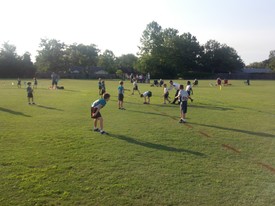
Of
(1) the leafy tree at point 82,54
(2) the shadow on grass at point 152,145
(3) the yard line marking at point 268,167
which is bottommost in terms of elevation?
(3) the yard line marking at point 268,167

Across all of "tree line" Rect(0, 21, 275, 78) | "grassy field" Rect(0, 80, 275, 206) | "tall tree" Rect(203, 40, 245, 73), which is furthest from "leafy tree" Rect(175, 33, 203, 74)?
"grassy field" Rect(0, 80, 275, 206)

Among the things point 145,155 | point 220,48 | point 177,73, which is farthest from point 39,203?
point 220,48

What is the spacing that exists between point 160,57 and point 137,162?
80.3 metres

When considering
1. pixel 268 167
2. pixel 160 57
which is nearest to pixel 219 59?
pixel 160 57

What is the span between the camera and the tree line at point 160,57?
86.8 meters

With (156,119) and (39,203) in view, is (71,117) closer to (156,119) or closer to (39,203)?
(156,119)

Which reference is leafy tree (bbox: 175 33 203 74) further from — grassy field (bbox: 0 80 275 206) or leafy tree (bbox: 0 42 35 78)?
grassy field (bbox: 0 80 275 206)

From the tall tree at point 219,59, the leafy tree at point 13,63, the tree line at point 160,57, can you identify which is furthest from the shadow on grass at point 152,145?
the tall tree at point 219,59

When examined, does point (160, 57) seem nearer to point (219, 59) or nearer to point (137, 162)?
point (219, 59)

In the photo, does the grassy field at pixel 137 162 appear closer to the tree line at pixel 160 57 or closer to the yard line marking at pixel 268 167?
the yard line marking at pixel 268 167

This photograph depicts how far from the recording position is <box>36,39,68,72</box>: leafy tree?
345ft

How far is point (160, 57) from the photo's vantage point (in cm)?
8694

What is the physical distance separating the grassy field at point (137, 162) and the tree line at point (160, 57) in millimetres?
72018

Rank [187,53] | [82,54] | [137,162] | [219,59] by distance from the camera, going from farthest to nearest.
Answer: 1. [82,54]
2. [219,59]
3. [187,53]
4. [137,162]
